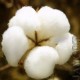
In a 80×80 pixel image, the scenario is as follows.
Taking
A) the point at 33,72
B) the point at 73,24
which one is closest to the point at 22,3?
the point at 73,24

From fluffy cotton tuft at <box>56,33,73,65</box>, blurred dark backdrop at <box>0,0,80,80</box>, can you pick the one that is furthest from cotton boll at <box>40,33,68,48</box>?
blurred dark backdrop at <box>0,0,80,80</box>

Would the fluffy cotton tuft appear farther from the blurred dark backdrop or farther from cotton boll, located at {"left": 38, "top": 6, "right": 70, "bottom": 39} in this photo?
the blurred dark backdrop

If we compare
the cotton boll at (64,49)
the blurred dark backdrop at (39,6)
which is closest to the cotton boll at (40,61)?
the cotton boll at (64,49)

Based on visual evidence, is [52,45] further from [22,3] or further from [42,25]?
[22,3]

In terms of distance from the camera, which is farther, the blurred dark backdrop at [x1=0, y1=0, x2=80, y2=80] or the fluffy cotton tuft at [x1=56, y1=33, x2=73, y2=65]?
the blurred dark backdrop at [x1=0, y1=0, x2=80, y2=80]

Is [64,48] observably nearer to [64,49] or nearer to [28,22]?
[64,49]
